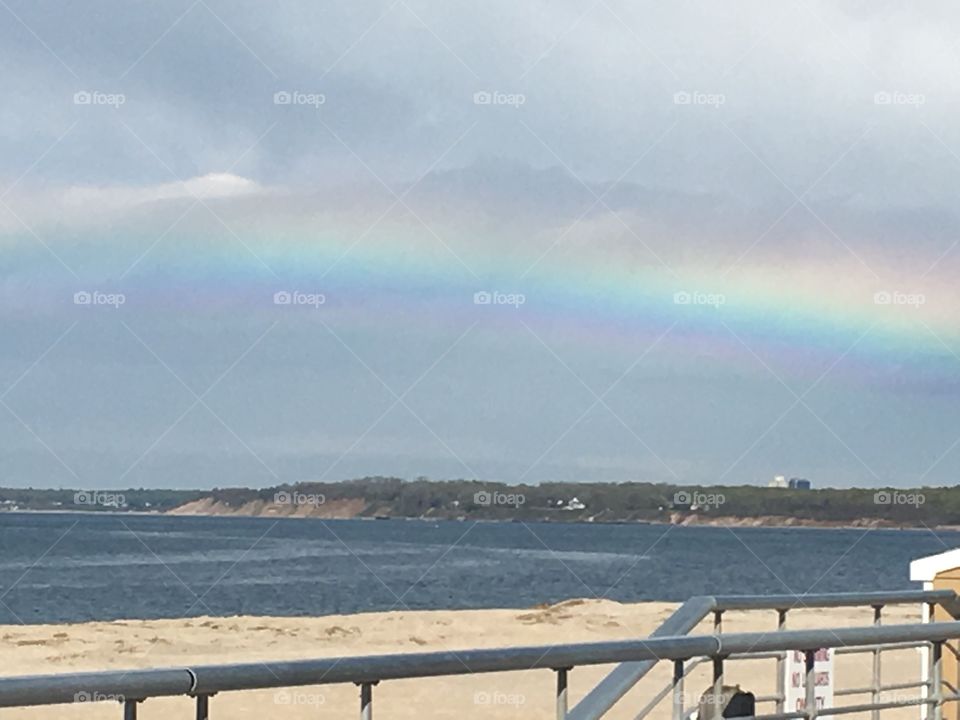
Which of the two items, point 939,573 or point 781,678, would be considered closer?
point 781,678

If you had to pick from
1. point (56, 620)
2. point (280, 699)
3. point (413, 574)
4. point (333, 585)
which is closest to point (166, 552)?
point (413, 574)

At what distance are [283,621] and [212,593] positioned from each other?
1296 inches

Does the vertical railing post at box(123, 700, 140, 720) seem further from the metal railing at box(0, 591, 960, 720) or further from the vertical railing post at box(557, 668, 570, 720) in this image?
the vertical railing post at box(557, 668, 570, 720)

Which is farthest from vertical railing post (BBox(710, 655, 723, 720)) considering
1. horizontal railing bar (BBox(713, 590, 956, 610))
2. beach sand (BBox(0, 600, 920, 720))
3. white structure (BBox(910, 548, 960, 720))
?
beach sand (BBox(0, 600, 920, 720))

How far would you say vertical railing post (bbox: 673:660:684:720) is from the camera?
598 centimetres

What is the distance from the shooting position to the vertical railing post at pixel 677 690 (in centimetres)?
598

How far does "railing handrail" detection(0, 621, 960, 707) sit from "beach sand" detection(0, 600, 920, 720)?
23.5 ft

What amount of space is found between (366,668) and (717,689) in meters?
2.21

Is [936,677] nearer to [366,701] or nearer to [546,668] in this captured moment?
[546,668]

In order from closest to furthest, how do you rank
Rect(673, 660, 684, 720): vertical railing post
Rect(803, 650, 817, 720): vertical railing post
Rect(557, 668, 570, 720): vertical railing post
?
Rect(557, 668, 570, 720): vertical railing post → Rect(673, 660, 684, 720): vertical railing post → Rect(803, 650, 817, 720): vertical railing post

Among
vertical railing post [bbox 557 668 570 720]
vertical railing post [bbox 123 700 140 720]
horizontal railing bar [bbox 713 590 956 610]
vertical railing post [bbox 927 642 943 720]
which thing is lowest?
vertical railing post [bbox 123 700 140 720]

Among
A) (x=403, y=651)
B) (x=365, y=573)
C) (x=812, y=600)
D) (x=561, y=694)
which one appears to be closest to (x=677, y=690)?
(x=561, y=694)

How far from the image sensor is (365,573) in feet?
282

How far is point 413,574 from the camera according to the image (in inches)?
3403
